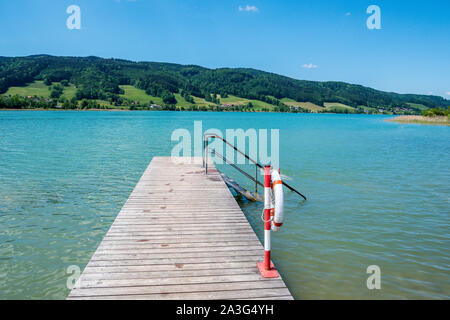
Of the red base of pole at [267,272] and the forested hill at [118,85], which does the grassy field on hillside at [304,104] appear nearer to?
the forested hill at [118,85]

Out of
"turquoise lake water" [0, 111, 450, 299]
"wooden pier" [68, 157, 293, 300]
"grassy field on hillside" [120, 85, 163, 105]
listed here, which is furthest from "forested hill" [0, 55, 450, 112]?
"wooden pier" [68, 157, 293, 300]

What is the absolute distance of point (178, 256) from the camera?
16.9ft

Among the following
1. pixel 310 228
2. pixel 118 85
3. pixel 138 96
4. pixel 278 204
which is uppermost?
pixel 118 85


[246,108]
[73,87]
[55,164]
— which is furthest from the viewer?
[246,108]

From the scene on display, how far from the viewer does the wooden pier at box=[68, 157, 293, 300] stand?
4125 millimetres

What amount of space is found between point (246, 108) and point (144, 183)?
157641 mm

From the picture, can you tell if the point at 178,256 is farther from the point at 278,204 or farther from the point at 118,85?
the point at 118,85

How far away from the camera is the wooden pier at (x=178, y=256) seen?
162 inches

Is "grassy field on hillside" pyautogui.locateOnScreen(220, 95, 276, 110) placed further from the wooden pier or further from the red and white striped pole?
the red and white striped pole

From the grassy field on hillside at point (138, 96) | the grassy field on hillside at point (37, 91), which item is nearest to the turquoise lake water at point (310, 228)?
the grassy field on hillside at point (138, 96)

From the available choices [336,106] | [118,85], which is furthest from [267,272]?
[336,106]

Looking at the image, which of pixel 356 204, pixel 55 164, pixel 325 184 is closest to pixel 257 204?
pixel 356 204
